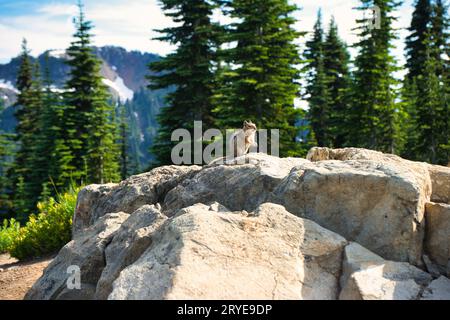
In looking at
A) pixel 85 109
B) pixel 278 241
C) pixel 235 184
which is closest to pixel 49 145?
pixel 85 109

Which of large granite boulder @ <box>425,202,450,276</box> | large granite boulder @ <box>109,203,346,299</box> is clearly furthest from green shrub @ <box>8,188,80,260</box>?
large granite boulder @ <box>425,202,450,276</box>

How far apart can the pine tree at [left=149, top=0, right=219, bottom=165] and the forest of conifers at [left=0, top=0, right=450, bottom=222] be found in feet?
0.19

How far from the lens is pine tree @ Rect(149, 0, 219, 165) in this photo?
23219mm

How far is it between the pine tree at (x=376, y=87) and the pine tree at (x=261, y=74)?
6310 millimetres

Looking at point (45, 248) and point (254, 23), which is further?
point (254, 23)

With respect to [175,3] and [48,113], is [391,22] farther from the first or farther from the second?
[48,113]

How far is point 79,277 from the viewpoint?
553cm

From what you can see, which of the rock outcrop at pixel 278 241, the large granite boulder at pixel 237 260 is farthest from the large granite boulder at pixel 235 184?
the large granite boulder at pixel 237 260

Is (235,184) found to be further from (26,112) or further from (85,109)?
(26,112)

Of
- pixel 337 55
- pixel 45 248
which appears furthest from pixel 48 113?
pixel 45 248

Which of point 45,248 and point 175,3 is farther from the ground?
point 175,3

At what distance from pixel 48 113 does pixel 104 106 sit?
5125 millimetres

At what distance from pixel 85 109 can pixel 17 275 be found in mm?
27699

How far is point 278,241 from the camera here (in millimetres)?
4680
